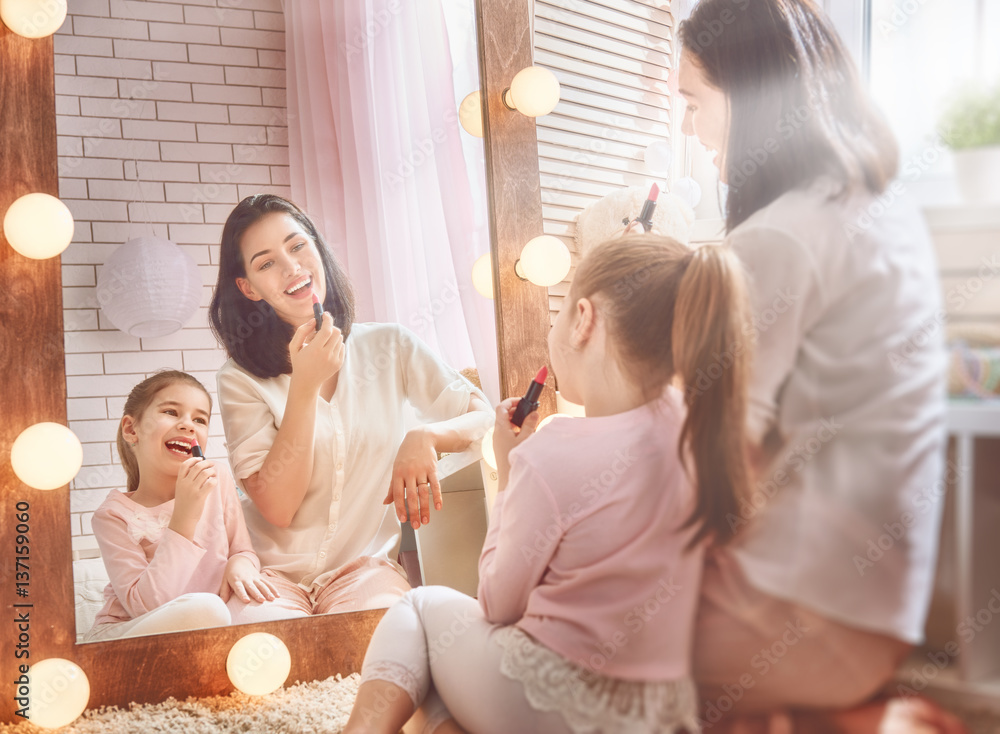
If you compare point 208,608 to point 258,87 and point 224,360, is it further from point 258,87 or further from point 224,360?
point 258,87

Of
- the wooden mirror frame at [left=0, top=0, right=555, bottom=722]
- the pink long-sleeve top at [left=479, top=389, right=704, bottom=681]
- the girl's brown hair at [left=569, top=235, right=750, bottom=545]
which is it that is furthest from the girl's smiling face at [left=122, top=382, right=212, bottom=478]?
the girl's brown hair at [left=569, top=235, right=750, bottom=545]

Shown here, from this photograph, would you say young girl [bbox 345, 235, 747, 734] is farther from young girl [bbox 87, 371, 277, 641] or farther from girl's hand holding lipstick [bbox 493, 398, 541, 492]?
young girl [bbox 87, 371, 277, 641]

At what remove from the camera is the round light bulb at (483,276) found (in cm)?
123

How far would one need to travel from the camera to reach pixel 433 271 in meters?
1.20

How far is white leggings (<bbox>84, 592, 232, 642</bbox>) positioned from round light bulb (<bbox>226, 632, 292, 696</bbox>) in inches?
2.3

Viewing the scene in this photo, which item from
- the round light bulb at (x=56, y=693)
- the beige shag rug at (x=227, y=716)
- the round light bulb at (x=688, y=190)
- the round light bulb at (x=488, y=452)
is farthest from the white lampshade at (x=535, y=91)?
the round light bulb at (x=56, y=693)

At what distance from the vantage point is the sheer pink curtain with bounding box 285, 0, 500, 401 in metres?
1.14

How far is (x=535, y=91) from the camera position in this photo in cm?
121

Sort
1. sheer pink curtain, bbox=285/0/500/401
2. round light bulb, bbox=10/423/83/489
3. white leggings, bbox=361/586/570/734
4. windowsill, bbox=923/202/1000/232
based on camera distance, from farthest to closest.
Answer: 1. sheer pink curtain, bbox=285/0/500/401
2. round light bulb, bbox=10/423/83/489
3. white leggings, bbox=361/586/570/734
4. windowsill, bbox=923/202/1000/232

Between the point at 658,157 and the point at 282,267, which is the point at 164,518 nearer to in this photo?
the point at 282,267

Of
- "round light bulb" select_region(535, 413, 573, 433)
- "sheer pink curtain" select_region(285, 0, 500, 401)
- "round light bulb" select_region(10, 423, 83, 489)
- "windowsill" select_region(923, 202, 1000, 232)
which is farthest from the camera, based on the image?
"sheer pink curtain" select_region(285, 0, 500, 401)

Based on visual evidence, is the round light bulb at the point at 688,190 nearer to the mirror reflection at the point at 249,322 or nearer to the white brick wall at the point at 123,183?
the mirror reflection at the point at 249,322

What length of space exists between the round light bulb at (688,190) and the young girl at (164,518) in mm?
702

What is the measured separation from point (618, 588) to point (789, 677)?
172mm
